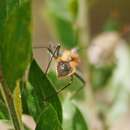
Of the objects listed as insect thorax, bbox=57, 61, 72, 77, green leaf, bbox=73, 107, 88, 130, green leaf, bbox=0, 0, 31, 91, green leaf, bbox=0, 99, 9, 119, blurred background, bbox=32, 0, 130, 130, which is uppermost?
green leaf, bbox=0, 0, 31, 91

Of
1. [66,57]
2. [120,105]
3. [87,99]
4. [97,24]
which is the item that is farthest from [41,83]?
[97,24]

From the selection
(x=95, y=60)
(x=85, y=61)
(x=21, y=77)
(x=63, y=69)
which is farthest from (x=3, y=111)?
(x=95, y=60)

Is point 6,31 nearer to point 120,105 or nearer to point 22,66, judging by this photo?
point 22,66

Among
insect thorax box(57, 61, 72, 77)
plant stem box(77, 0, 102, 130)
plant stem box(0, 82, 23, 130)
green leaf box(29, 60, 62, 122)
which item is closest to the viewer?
plant stem box(0, 82, 23, 130)

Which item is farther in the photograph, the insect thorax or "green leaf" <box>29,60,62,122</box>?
the insect thorax

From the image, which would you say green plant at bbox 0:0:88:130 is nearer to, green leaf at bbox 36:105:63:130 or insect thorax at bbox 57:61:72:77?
green leaf at bbox 36:105:63:130

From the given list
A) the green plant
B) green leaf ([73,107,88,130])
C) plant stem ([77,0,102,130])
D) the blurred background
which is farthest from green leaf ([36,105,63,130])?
plant stem ([77,0,102,130])
